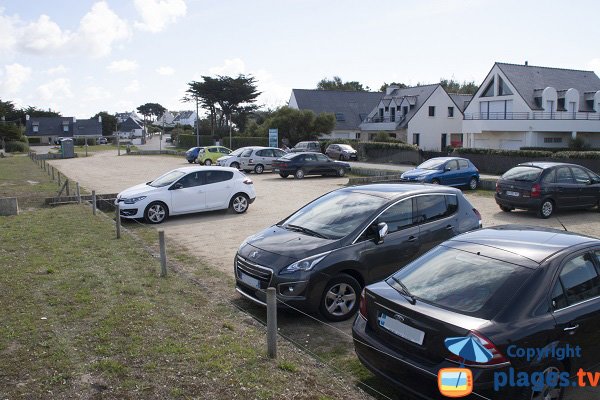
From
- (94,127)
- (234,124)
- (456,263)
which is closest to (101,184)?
(456,263)

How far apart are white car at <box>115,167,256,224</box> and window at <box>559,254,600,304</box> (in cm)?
1202

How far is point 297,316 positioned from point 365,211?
1.81m

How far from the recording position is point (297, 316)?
709 centimetres

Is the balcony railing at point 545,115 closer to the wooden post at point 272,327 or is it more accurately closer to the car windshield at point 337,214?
the car windshield at point 337,214

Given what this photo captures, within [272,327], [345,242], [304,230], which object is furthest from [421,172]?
[272,327]

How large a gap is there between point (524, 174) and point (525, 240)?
11.9 meters

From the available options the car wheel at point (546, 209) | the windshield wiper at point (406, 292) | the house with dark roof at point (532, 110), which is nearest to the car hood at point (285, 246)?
the windshield wiper at point (406, 292)

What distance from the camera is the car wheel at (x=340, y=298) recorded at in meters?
6.85

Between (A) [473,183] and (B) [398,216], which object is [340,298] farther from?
(A) [473,183]

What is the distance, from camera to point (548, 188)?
1551 cm

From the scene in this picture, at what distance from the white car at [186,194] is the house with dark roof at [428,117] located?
150 ft

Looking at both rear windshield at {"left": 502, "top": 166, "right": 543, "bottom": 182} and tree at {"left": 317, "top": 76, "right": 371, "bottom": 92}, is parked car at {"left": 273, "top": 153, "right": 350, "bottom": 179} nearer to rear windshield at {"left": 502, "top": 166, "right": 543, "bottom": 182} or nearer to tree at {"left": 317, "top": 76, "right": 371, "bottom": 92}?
rear windshield at {"left": 502, "top": 166, "right": 543, "bottom": 182}

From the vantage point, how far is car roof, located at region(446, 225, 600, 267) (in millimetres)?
4859

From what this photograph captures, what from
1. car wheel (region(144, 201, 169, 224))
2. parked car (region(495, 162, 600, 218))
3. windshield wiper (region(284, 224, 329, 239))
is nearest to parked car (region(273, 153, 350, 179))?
parked car (region(495, 162, 600, 218))
